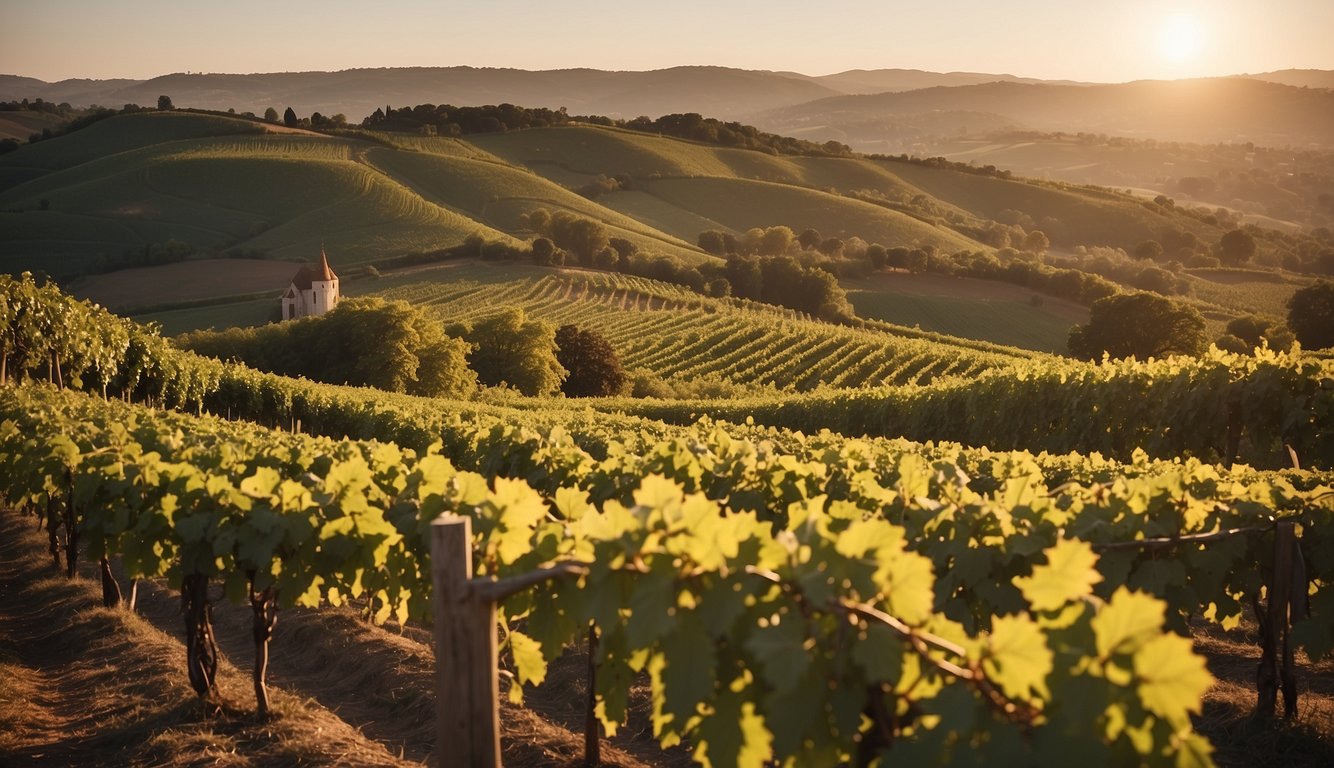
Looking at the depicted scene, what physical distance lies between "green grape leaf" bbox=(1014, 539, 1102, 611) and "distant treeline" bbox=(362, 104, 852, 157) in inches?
5497

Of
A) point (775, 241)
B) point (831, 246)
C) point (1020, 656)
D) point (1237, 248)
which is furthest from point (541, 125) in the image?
point (1020, 656)

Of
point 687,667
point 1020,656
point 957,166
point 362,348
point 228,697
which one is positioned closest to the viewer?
point 1020,656

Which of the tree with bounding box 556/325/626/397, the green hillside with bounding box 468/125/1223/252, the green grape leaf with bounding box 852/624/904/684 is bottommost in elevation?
the tree with bounding box 556/325/626/397

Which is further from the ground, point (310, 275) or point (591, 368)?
point (310, 275)

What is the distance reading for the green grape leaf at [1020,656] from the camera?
2668 millimetres

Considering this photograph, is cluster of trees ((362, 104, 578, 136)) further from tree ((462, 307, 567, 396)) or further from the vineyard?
the vineyard

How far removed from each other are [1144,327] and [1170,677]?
198 feet

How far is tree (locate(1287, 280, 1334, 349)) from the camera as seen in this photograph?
60375mm

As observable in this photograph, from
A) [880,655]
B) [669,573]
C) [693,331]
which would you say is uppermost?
[669,573]

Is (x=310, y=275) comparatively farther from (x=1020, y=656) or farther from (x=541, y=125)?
(x=541, y=125)

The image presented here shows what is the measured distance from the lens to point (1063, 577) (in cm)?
308

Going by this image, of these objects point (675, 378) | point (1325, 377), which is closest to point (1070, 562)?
point (1325, 377)

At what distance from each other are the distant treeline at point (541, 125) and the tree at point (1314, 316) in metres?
90.7

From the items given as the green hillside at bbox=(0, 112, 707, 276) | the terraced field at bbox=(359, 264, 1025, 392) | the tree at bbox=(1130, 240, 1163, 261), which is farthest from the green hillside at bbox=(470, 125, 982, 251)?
the terraced field at bbox=(359, 264, 1025, 392)
